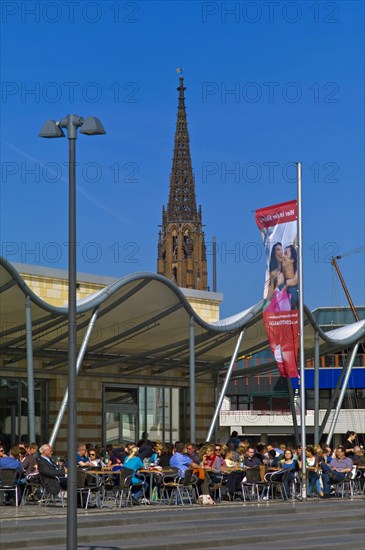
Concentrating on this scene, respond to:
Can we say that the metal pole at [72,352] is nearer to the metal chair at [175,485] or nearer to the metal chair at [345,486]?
the metal chair at [175,485]

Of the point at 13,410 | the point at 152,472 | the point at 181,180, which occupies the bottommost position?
the point at 152,472

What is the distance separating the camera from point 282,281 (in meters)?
26.9

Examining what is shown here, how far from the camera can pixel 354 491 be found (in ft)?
97.3

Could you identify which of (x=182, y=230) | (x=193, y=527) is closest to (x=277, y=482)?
(x=193, y=527)

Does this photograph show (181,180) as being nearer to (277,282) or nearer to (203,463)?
(277,282)

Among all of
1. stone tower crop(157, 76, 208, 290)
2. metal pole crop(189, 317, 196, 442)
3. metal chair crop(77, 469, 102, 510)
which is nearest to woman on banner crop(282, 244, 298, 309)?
metal pole crop(189, 317, 196, 442)

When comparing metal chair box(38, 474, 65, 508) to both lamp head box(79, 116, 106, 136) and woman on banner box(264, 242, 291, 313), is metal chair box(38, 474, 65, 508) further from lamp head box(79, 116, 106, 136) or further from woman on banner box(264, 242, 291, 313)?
lamp head box(79, 116, 106, 136)

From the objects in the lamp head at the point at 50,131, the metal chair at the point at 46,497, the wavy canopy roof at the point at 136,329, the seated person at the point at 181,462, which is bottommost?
the metal chair at the point at 46,497

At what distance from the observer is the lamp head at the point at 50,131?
15.1 metres

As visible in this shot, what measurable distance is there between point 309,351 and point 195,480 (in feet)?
67.3

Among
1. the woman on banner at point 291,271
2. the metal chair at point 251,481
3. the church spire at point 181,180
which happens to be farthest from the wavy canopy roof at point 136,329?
the church spire at point 181,180

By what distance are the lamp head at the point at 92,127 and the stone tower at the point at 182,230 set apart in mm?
112091

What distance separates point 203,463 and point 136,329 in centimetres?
920

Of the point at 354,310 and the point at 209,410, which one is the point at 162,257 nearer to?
the point at 354,310
